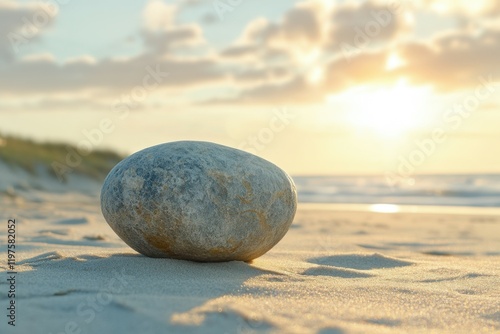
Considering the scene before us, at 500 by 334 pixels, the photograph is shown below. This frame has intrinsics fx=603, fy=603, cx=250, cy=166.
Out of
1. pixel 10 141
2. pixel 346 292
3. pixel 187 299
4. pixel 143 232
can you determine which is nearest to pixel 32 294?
pixel 187 299

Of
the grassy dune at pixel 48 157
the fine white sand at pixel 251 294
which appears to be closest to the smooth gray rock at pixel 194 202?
the fine white sand at pixel 251 294

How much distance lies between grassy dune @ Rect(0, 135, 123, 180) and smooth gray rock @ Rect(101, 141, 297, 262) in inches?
485

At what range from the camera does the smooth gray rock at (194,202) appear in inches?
148

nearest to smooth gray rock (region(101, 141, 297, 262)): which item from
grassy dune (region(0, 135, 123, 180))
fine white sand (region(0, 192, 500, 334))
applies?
fine white sand (region(0, 192, 500, 334))

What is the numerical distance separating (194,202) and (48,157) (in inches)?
570

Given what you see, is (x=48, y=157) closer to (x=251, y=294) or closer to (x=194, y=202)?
(x=194, y=202)

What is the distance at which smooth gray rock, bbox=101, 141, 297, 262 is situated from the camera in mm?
3770

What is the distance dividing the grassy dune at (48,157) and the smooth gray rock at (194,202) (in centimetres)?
1233

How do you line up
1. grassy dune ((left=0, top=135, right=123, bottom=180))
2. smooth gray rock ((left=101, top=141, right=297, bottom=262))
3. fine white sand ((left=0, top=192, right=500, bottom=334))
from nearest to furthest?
fine white sand ((left=0, top=192, right=500, bottom=334))
smooth gray rock ((left=101, top=141, right=297, bottom=262))
grassy dune ((left=0, top=135, right=123, bottom=180))

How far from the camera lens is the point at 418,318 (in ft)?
9.42

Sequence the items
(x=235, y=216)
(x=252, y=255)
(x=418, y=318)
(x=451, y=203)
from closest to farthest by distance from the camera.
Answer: (x=418, y=318)
(x=235, y=216)
(x=252, y=255)
(x=451, y=203)

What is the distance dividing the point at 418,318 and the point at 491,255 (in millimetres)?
3337

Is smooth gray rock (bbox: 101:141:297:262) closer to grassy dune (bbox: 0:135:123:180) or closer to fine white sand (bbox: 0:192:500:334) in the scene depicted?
fine white sand (bbox: 0:192:500:334)

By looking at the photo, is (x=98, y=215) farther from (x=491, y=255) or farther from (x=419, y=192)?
(x=419, y=192)
